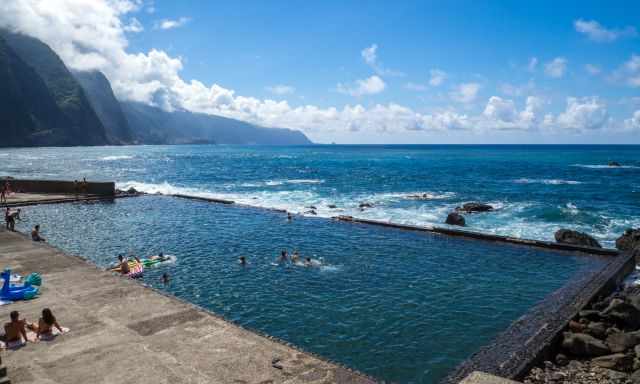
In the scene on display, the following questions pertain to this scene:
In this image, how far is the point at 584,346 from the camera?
12812mm

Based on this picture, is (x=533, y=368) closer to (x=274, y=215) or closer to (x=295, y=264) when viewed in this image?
(x=295, y=264)

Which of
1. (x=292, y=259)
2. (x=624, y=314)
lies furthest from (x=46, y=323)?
(x=624, y=314)

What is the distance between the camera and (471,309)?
16875 mm

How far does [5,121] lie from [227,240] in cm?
19220

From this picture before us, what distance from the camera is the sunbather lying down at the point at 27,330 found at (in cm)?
1115

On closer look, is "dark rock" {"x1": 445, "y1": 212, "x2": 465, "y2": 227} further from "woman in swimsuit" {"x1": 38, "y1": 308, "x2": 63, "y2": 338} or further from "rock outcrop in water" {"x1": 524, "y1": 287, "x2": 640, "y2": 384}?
"woman in swimsuit" {"x1": 38, "y1": 308, "x2": 63, "y2": 338}

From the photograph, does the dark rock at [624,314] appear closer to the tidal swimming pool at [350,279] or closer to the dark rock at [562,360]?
the tidal swimming pool at [350,279]

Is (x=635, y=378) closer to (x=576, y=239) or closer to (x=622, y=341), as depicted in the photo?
(x=622, y=341)

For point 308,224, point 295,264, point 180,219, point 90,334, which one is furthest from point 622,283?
point 180,219

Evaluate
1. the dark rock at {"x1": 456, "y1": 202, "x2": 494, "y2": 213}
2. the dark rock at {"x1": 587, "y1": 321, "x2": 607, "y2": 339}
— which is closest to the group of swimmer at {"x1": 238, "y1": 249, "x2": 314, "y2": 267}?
the dark rock at {"x1": 587, "y1": 321, "x2": 607, "y2": 339}

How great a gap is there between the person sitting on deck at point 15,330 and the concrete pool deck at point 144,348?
0.42 metres

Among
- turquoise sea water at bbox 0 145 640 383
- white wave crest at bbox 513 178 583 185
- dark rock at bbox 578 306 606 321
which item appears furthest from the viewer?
white wave crest at bbox 513 178 583 185

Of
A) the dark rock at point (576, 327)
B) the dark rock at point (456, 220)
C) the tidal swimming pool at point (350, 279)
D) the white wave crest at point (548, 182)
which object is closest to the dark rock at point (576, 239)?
the tidal swimming pool at point (350, 279)

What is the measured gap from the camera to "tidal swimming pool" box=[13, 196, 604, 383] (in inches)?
561
